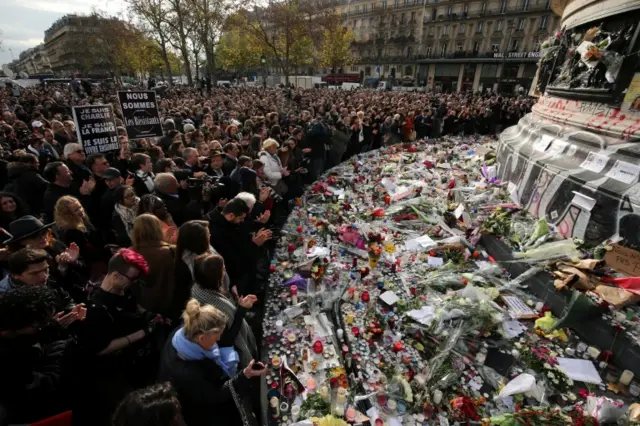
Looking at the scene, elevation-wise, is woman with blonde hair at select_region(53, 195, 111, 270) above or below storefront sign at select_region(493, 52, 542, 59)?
below

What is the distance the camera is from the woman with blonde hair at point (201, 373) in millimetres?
1948

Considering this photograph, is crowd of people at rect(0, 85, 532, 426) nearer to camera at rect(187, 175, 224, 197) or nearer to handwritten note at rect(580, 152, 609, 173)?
camera at rect(187, 175, 224, 197)

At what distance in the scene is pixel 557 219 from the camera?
16.4 feet

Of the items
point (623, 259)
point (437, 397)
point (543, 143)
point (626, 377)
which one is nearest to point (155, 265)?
point (437, 397)

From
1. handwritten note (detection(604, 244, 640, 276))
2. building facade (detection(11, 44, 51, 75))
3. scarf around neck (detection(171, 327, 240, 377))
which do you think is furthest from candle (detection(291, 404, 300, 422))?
building facade (detection(11, 44, 51, 75))

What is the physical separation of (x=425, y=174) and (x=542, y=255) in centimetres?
496

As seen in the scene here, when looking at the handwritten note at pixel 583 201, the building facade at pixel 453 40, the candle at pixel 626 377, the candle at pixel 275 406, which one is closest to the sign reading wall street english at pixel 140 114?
the candle at pixel 275 406

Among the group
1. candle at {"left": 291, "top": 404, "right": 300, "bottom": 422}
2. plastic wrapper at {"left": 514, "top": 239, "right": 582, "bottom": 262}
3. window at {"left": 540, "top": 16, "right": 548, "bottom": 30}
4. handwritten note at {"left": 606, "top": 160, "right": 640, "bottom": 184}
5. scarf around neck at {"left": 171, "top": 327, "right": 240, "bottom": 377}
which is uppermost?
window at {"left": 540, "top": 16, "right": 548, "bottom": 30}

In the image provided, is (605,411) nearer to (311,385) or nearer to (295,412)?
(311,385)

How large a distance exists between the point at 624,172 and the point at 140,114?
839 cm

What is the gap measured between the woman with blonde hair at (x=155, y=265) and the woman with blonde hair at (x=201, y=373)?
101cm

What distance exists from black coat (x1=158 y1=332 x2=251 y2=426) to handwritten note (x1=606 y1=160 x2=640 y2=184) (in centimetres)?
532

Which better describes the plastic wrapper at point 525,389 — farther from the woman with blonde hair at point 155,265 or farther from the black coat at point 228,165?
the black coat at point 228,165

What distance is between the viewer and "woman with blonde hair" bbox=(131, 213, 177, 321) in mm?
2902
